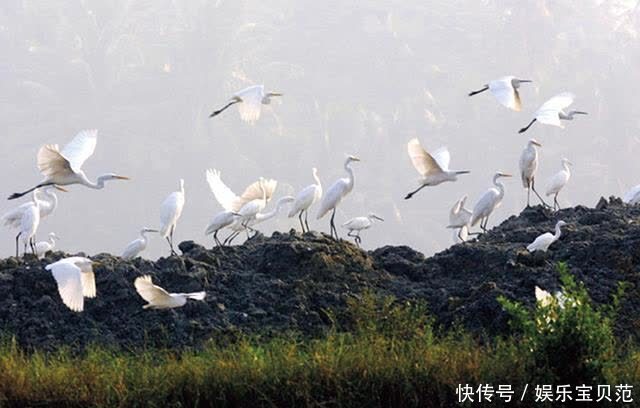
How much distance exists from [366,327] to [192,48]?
9888cm

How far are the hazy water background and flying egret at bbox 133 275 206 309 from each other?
66112 millimetres

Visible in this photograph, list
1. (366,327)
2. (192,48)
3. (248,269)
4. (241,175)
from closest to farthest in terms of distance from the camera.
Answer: (366,327), (248,269), (241,175), (192,48)

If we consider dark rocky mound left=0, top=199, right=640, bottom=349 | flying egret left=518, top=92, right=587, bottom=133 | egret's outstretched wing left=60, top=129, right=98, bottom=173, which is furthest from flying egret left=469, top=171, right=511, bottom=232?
egret's outstretched wing left=60, top=129, right=98, bottom=173

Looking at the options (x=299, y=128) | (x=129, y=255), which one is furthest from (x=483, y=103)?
(x=129, y=255)

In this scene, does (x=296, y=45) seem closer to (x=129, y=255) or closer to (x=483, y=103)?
(x=483, y=103)

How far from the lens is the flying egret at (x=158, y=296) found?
11.7 meters

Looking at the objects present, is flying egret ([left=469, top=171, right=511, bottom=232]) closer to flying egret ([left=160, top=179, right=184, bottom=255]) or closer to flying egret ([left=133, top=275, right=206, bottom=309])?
flying egret ([left=160, top=179, right=184, bottom=255])

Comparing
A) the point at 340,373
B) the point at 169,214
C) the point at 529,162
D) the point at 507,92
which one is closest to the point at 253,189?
the point at 169,214

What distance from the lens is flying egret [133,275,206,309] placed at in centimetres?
1172

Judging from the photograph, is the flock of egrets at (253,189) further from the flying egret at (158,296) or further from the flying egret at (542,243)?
the flying egret at (158,296)

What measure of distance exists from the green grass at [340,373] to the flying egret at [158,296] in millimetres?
856

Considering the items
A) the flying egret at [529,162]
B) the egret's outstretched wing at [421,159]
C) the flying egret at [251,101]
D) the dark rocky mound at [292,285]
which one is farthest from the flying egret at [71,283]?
the flying egret at [529,162]

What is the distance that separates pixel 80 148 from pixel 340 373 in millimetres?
6749

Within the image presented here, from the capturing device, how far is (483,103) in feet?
351
